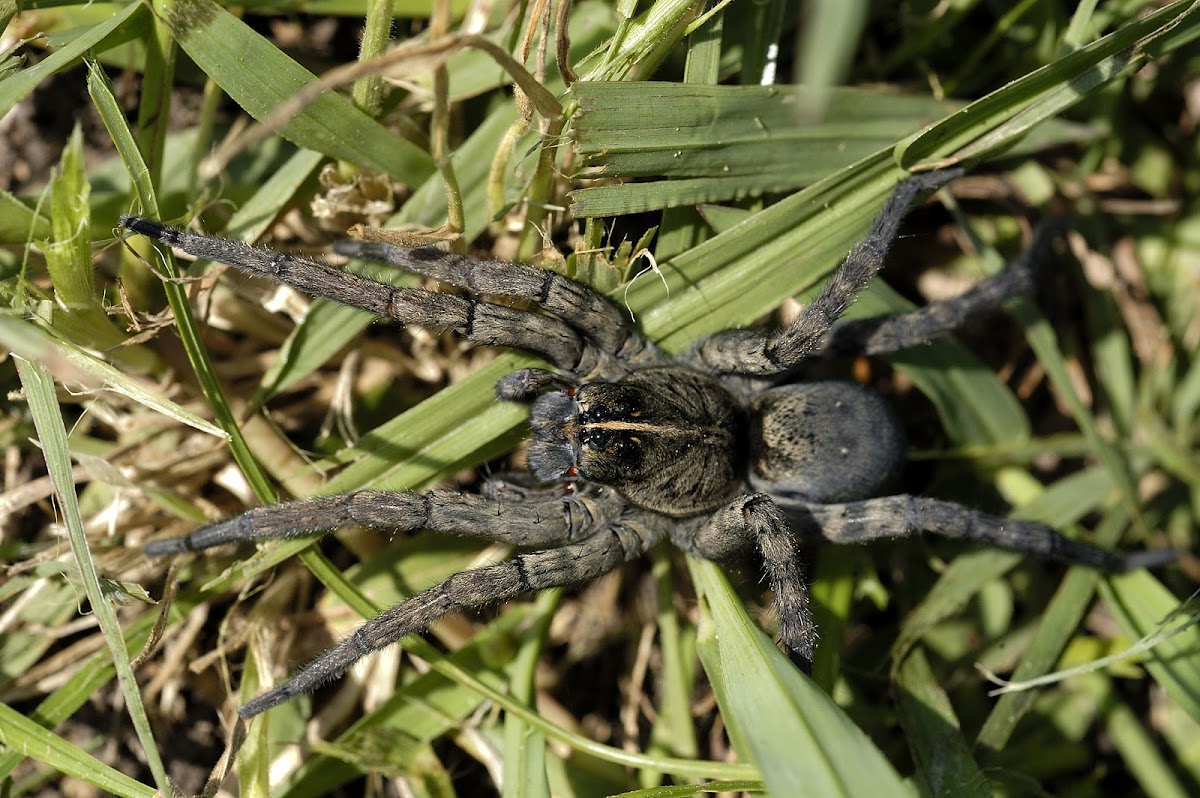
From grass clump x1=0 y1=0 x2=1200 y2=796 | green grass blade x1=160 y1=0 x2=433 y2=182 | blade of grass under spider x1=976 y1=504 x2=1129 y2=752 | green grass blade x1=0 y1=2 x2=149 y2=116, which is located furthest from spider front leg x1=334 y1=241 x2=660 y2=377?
blade of grass under spider x1=976 y1=504 x2=1129 y2=752

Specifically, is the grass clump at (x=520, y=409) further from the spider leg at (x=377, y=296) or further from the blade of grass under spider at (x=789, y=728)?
the spider leg at (x=377, y=296)

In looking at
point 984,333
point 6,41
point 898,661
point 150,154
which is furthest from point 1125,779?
point 6,41

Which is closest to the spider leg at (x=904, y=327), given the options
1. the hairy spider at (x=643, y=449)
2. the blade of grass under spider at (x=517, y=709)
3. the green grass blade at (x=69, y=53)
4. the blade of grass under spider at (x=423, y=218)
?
the hairy spider at (x=643, y=449)

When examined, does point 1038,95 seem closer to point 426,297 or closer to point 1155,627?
point 1155,627

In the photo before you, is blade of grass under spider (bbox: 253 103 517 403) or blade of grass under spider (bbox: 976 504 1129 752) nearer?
blade of grass under spider (bbox: 253 103 517 403)

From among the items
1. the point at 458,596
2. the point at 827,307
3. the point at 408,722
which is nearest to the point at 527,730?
the point at 408,722

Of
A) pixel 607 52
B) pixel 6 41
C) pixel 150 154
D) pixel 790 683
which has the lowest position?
pixel 790 683

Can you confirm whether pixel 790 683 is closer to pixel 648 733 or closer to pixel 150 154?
pixel 648 733

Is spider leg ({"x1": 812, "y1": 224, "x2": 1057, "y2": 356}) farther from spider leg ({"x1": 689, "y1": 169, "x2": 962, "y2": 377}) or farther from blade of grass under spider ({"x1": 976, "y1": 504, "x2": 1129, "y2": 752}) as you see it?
blade of grass under spider ({"x1": 976, "y1": 504, "x2": 1129, "y2": 752})
